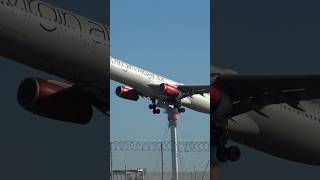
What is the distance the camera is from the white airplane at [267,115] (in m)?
16.2

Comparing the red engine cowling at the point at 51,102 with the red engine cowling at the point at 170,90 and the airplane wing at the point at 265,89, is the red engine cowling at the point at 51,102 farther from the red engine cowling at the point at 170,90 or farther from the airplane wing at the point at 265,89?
the red engine cowling at the point at 170,90

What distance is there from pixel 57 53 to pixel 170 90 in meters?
13.0

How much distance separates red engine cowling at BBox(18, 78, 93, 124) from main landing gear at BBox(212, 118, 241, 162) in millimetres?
3985

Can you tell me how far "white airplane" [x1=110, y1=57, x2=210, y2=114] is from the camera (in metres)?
26.7

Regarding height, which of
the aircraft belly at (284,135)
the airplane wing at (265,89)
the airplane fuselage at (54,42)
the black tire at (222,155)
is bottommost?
the black tire at (222,155)

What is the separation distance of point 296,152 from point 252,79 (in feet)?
18.3

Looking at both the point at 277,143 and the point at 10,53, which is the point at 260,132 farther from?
the point at 10,53

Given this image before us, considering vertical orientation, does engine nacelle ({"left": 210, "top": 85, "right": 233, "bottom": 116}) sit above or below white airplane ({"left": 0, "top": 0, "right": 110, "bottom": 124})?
below

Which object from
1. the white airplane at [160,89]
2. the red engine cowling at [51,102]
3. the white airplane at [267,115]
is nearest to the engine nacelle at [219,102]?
the white airplane at [267,115]

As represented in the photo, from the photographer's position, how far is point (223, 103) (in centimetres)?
1573

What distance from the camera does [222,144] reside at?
1902cm

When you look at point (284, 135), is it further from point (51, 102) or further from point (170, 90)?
point (170, 90)

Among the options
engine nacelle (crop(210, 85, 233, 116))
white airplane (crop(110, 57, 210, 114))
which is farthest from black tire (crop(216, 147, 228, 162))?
white airplane (crop(110, 57, 210, 114))

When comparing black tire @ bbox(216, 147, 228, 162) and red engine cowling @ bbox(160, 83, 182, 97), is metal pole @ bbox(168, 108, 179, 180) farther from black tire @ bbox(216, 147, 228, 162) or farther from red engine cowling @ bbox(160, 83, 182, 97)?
black tire @ bbox(216, 147, 228, 162)
